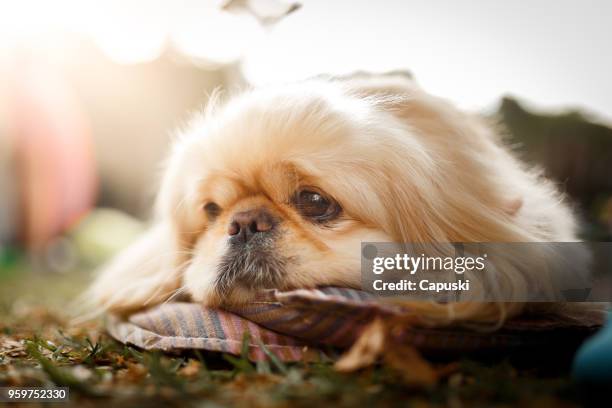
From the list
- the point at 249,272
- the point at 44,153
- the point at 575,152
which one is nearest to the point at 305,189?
the point at 249,272

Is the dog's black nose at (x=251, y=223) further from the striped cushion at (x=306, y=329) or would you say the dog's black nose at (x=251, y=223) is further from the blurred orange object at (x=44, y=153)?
the blurred orange object at (x=44, y=153)

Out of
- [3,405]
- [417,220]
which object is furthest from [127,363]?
[417,220]

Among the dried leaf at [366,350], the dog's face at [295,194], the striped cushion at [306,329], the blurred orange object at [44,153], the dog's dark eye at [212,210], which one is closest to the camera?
the dried leaf at [366,350]

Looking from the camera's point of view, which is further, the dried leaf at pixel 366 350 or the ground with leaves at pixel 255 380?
the dried leaf at pixel 366 350

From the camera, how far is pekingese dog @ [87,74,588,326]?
175cm

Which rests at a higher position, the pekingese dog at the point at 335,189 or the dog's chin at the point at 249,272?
the pekingese dog at the point at 335,189

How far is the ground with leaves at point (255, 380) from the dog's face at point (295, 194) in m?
0.29

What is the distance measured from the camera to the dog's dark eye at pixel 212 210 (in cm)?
207

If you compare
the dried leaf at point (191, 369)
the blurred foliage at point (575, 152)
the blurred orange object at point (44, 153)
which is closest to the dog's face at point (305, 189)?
the dried leaf at point (191, 369)

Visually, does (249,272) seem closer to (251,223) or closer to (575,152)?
(251,223)

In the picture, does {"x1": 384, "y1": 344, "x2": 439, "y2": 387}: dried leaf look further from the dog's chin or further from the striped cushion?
the dog's chin

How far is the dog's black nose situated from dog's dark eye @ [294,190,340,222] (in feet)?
0.35

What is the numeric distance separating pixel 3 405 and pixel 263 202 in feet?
3.08

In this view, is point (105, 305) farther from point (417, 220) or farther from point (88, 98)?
point (88, 98)
